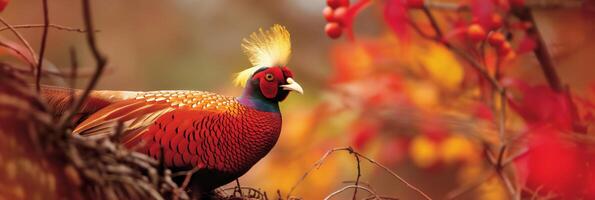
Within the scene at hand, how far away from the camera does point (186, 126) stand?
43.4 inches

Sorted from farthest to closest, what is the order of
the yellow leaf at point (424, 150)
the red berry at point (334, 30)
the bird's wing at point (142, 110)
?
the yellow leaf at point (424, 150)
the red berry at point (334, 30)
the bird's wing at point (142, 110)

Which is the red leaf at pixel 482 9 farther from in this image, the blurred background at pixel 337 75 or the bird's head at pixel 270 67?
the bird's head at pixel 270 67

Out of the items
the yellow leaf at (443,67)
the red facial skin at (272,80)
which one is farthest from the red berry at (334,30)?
the yellow leaf at (443,67)

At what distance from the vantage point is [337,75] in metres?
2.90

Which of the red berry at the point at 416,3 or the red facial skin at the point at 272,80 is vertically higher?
the red facial skin at the point at 272,80

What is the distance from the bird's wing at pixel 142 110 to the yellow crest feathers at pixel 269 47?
0.26 ft

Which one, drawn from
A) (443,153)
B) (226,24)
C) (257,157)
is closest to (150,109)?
(257,157)

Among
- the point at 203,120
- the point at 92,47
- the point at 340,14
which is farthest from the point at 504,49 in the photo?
the point at 92,47

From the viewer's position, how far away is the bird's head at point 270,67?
1156mm

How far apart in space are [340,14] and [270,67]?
1.29 ft

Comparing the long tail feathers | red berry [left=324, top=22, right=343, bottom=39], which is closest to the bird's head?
the long tail feathers

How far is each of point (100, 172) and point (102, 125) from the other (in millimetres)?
208

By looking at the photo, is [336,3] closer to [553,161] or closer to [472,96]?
[553,161]

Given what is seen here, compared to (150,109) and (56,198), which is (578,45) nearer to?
(150,109)
